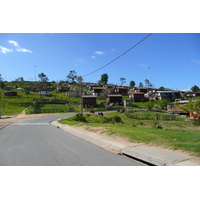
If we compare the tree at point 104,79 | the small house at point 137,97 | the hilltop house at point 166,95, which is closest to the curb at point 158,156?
the small house at point 137,97

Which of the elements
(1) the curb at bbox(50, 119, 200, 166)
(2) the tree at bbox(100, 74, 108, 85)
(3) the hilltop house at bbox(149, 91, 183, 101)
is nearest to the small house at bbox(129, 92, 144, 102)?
(3) the hilltop house at bbox(149, 91, 183, 101)

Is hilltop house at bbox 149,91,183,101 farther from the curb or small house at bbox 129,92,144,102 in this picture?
the curb

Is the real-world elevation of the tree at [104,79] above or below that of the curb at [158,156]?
above

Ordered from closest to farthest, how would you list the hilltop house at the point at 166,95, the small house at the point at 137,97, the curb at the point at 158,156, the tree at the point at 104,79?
the curb at the point at 158,156
the small house at the point at 137,97
the hilltop house at the point at 166,95
the tree at the point at 104,79

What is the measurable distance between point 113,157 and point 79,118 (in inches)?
835

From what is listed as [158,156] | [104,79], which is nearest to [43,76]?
[104,79]

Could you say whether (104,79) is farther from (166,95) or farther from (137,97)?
(166,95)

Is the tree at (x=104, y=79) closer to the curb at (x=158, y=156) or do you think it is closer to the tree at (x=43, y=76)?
the tree at (x=43, y=76)

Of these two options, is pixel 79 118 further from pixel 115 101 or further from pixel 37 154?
pixel 115 101

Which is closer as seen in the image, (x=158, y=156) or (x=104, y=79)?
(x=158, y=156)

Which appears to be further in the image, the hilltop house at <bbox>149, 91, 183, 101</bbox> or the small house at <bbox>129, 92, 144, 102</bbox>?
the hilltop house at <bbox>149, 91, 183, 101</bbox>

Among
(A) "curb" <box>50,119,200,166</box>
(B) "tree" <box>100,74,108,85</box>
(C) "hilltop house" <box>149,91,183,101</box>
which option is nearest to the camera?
(A) "curb" <box>50,119,200,166</box>

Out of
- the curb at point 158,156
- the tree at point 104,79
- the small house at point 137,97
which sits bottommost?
the curb at point 158,156

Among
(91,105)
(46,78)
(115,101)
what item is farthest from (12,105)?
(46,78)
